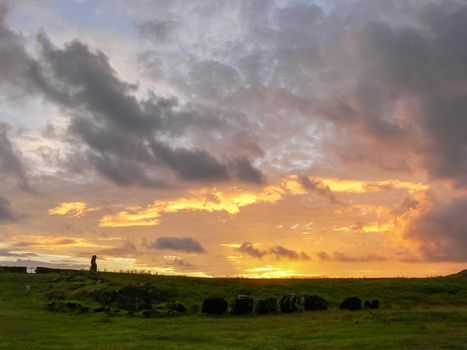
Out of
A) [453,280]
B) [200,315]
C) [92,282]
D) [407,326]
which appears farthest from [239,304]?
[453,280]

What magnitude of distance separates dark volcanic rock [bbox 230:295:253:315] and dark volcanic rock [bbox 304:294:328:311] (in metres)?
4.70

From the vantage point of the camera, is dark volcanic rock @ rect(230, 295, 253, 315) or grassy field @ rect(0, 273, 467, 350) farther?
dark volcanic rock @ rect(230, 295, 253, 315)

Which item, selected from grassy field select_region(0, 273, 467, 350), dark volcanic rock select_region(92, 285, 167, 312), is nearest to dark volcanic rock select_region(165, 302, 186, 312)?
grassy field select_region(0, 273, 467, 350)

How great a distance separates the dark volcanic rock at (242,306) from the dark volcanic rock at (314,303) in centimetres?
470

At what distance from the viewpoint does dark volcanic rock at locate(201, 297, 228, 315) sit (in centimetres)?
4275

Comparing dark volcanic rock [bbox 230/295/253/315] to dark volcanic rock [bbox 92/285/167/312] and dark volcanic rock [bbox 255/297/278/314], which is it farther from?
dark volcanic rock [bbox 92/285/167/312]

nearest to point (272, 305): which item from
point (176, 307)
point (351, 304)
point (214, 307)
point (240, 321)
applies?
point (214, 307)

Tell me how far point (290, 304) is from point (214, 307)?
5.76 metres

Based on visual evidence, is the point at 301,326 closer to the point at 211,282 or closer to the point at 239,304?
the point at 239,304

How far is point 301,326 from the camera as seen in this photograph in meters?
34.4

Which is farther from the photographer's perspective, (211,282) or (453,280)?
(453,280)

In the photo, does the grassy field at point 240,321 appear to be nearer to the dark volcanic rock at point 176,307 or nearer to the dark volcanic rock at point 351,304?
the dark volcanic rock at point 176,307

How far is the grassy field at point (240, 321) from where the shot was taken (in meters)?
28.2

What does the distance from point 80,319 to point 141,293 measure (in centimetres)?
922
